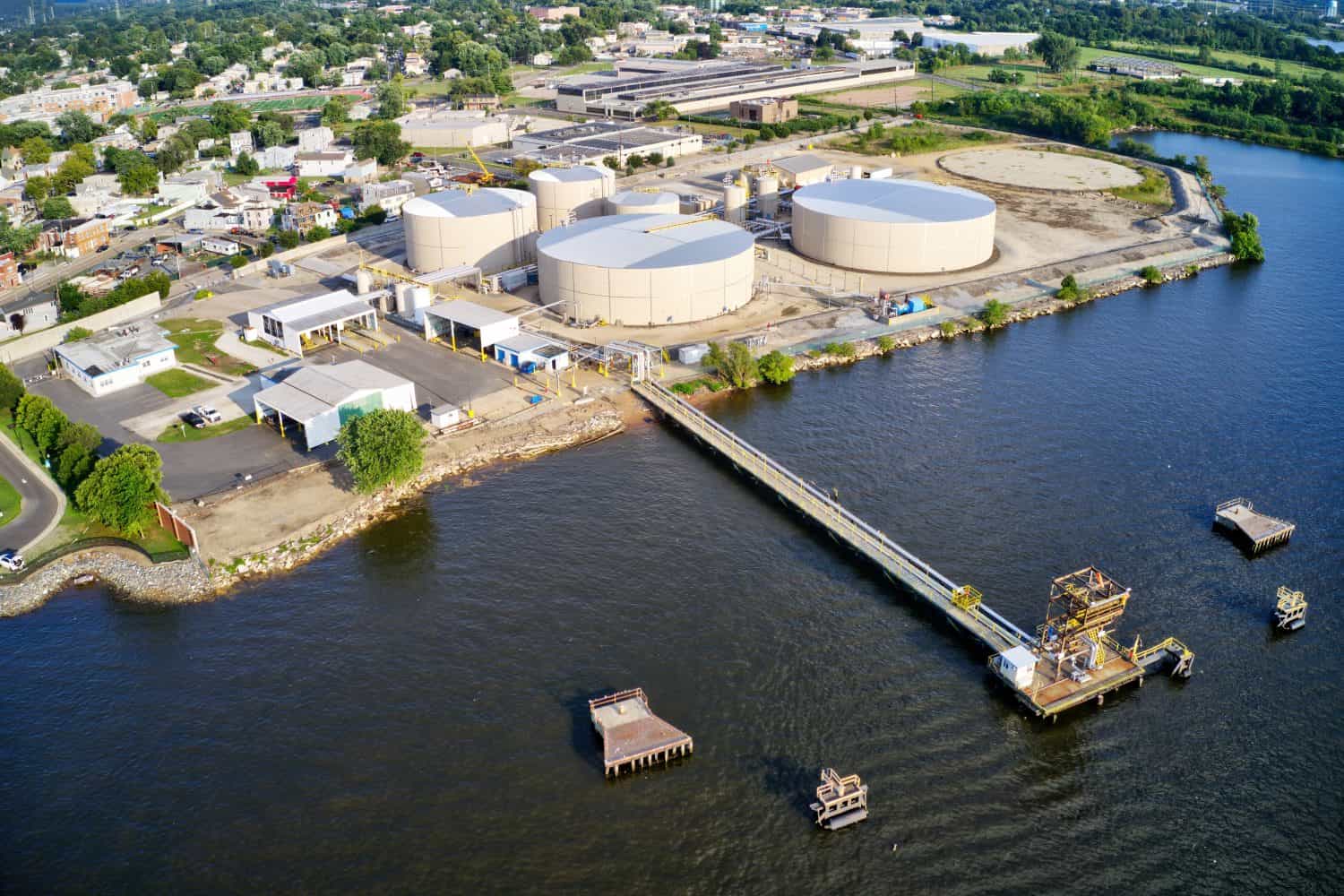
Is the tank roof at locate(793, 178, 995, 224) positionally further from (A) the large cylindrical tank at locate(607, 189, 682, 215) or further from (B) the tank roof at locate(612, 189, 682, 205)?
(B) the tank roof at locate(612, 189, 682, 205)

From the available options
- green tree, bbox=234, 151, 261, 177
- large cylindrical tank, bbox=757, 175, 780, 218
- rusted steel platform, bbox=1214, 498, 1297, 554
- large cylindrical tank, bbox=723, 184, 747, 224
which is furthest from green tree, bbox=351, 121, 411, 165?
rusted steel platform, bbox=1214, 498, 1297, 554

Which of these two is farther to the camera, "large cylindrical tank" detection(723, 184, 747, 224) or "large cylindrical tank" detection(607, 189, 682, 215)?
"large cylindrical tank" detection(723, 184, 747, 224)

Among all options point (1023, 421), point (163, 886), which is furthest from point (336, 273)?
point (163, 886)

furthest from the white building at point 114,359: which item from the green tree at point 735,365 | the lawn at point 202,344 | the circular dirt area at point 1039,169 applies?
the circular dirt area at point 1039,169

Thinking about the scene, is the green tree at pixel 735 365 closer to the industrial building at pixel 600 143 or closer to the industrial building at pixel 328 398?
the industrial building at pixel 328 398

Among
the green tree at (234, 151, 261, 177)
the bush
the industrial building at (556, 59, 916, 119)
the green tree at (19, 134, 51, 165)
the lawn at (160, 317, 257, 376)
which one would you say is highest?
the industrial building at (556, 59, 916, 119)

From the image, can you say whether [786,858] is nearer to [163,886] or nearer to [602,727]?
[602,727]

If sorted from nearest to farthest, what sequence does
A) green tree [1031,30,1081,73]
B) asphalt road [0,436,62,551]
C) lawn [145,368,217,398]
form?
1. asphalt road [0,436,62,551]
2. lawn [145,368,217,398]
3. green tree [1031,30,1081,73]
